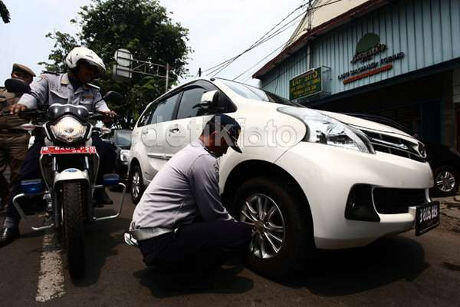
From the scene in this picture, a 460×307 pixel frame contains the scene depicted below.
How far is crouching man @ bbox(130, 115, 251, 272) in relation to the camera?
2223mm

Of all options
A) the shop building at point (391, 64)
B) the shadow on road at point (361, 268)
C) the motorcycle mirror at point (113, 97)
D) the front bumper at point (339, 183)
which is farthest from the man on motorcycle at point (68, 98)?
the shop building at point (391, 64)

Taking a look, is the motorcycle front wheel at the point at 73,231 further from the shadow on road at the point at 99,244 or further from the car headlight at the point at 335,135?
the car headlight at the point at 335,135

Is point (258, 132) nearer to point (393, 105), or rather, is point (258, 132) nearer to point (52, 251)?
point (52, 251)

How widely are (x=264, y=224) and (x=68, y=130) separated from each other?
1.73 metres

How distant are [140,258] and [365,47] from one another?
866cm

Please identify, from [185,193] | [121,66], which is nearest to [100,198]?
[185,193]

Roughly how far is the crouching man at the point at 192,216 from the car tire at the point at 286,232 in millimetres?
254

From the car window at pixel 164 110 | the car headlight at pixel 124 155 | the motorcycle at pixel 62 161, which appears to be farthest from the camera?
the car headlight at pixel 124 155

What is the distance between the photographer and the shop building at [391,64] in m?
7.54

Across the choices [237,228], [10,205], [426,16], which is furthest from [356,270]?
[426,16]

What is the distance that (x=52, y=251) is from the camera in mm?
3160

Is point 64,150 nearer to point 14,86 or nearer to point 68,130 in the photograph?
point 68,130

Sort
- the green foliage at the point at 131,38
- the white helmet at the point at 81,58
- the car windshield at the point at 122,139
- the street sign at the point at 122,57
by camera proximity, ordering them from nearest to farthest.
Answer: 1. the white helmet at the point at 81,58
2. the car windshield at the point at 122,139
3. the street sign at the point at 122,57
4. the green foliage at the point at 131,38

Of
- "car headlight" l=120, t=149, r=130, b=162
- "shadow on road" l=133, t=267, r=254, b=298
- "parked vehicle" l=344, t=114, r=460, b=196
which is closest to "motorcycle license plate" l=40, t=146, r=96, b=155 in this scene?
"shadow on road" l=133, t=267, r=254, b=298
